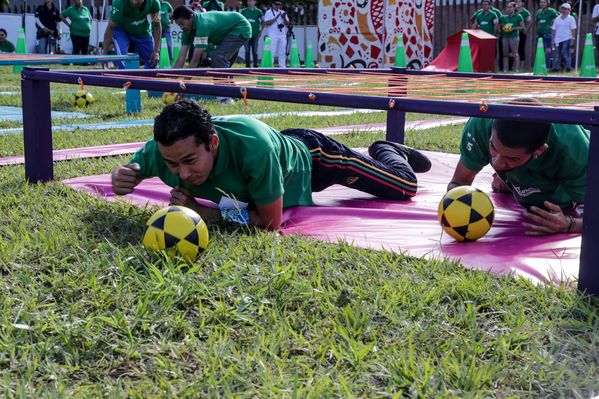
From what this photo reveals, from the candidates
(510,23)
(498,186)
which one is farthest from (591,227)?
(510,23)

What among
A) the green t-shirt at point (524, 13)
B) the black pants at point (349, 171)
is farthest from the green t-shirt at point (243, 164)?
the green t-shirt at point (524, 13)

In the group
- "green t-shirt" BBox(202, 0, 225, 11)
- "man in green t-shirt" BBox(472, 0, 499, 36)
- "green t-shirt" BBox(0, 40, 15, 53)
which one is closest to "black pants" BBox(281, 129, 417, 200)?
"green t-shirt" BBox(202, 0, 225, 11)

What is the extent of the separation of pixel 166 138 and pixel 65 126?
5.33 metres

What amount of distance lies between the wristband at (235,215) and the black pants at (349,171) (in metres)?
0.78

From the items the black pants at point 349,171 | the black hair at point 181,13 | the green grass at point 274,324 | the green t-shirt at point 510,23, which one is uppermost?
the green t-shirt at point 510,23

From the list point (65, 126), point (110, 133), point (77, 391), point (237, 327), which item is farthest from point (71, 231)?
point (65, 126)

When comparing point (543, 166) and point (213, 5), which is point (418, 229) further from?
point (213, 5)

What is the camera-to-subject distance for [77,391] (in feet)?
7.14

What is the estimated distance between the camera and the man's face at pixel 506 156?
3580mm

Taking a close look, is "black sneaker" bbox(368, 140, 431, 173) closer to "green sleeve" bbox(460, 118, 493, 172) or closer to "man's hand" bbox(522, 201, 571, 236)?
"green sleeve" bbox(460, 118, 493, 172)

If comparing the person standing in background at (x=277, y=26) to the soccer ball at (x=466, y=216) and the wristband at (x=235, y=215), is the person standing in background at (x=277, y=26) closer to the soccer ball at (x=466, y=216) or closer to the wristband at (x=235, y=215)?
the wristband at (x=235, y=215)

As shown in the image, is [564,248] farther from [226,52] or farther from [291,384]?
[226,52]

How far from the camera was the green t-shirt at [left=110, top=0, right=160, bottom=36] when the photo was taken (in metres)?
11.3

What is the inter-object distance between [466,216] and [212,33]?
8.24 meters
